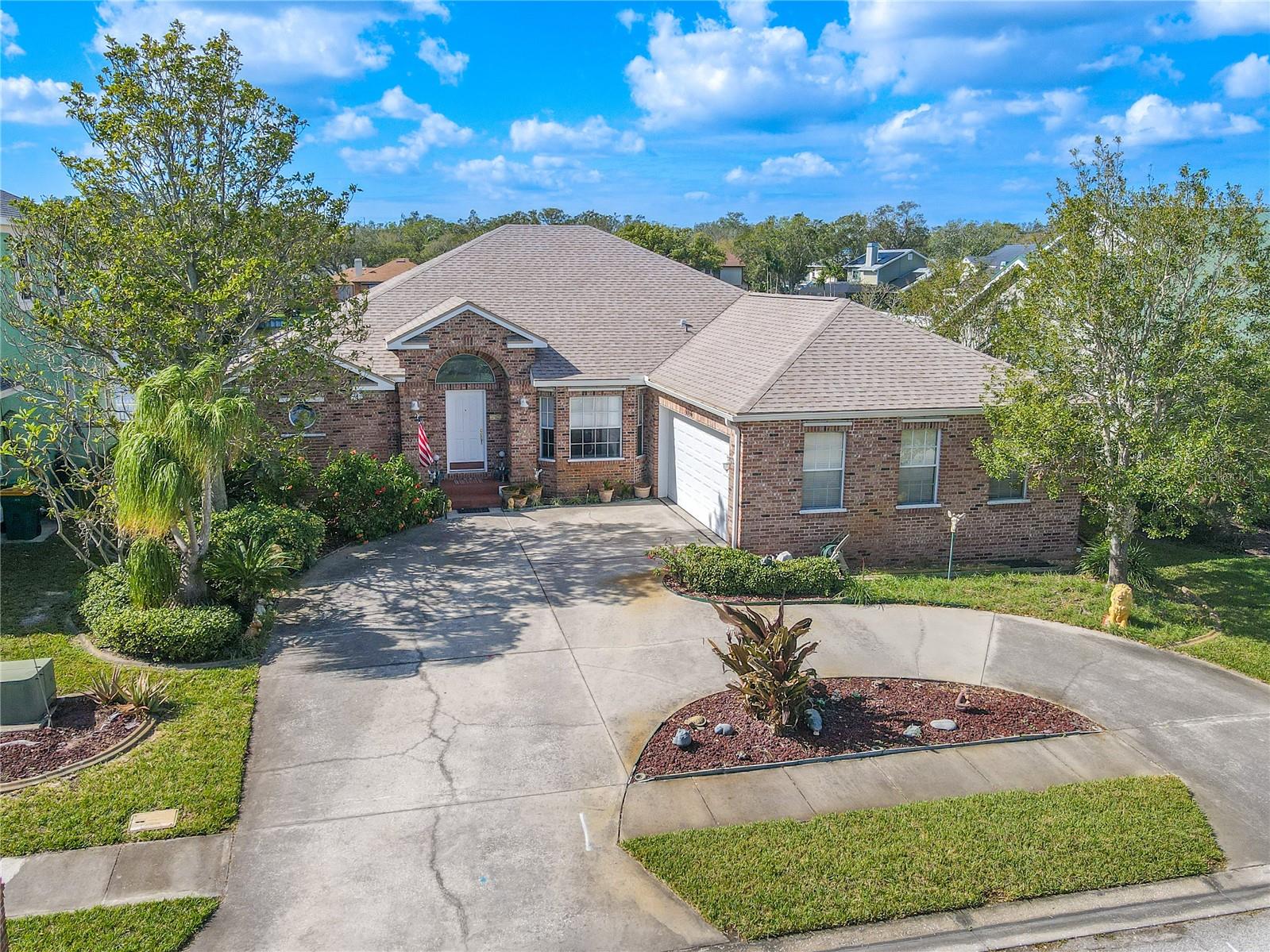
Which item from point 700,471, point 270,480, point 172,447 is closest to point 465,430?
point 270,480

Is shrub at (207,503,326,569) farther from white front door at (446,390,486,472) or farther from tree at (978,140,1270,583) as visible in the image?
tree at (978,140,1270,583)

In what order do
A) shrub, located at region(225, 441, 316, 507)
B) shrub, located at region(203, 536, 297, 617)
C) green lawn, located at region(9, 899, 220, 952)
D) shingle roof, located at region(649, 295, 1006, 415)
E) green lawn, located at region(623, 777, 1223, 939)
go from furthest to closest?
shrub, located at region(225, 441, 316, 507), shingle roof, located at region(649, 295, 1006, 415), shrub, located at region(203, 536, 297, 617), green lawn, located at region(623, 777, 1223, 939), green lawn, located at region(9, 899, 220, 952)

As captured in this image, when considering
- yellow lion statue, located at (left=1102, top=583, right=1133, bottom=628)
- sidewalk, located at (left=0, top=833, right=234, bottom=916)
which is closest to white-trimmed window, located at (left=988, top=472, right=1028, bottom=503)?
yellow lion statue, located at (left=1102, top=583, right=1133, bottom=628)

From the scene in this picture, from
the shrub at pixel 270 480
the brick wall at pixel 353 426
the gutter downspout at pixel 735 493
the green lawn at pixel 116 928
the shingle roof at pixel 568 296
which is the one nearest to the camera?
the green lawn at pixel 116 928

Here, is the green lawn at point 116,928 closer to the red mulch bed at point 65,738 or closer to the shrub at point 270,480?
the red mulch bed at point 65,738

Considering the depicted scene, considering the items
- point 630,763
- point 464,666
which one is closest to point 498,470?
point 464,666

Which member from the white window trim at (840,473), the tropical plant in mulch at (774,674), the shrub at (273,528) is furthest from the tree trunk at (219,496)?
the white window trim at (840,473)
